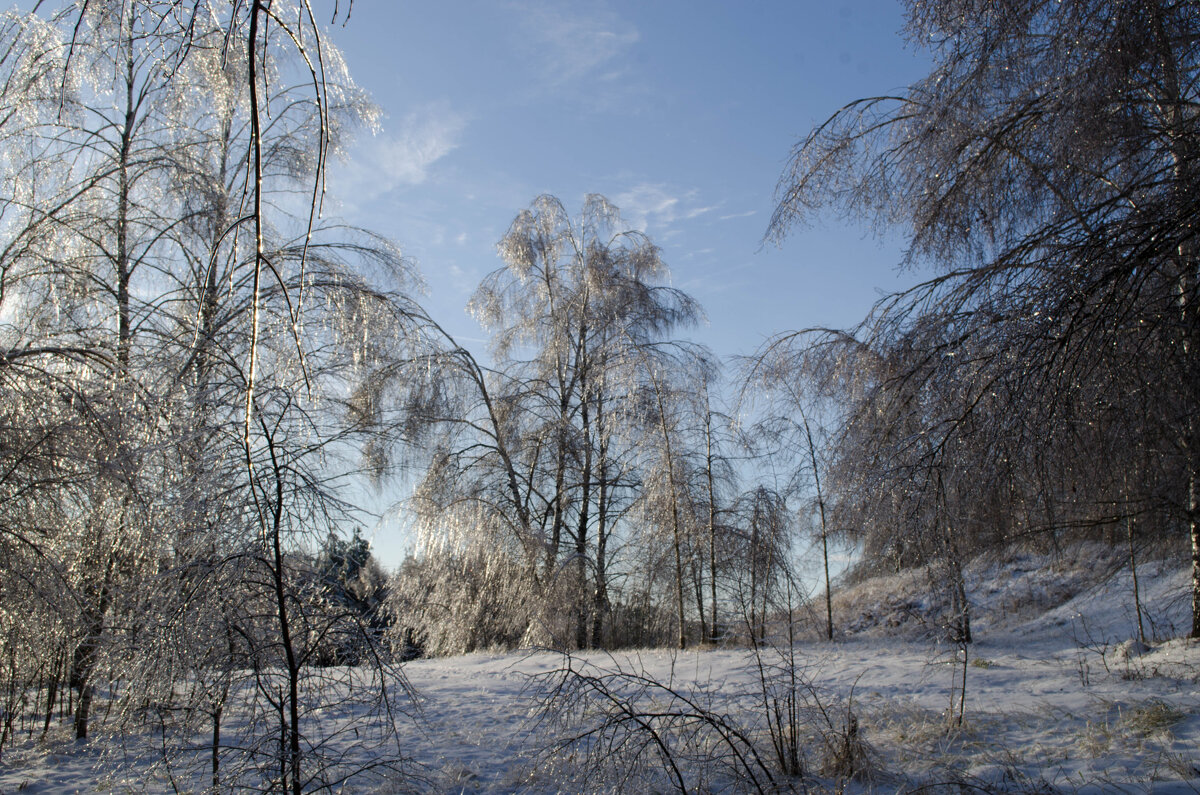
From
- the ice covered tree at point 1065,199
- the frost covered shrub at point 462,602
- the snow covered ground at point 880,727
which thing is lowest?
the snow covered ground at point 880,727

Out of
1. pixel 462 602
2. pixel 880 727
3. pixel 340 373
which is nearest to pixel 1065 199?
pixel 880 727

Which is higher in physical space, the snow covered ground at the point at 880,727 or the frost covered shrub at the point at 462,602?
the frost covered shrub at the point at 462,602

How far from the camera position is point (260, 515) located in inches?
67.4

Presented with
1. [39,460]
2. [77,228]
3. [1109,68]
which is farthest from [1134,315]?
[77,228]

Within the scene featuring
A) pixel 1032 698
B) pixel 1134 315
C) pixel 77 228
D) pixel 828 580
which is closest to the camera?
pixel 1134 315

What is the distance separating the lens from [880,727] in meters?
4.40

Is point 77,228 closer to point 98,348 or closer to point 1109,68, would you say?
point 98,348

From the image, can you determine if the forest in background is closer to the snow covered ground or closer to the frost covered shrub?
the snow covered ground

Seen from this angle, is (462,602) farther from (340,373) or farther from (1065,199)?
(1065,199)

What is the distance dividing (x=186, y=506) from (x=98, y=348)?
340 centimetres

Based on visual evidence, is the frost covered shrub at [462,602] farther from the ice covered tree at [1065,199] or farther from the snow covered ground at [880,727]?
the ice covered tree at [1065,199]

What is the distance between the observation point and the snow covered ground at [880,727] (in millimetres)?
3119

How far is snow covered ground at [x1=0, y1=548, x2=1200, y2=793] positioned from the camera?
3.12 meters

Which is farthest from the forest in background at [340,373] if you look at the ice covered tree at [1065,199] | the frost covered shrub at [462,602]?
the frost covered shrub at [462,602]
